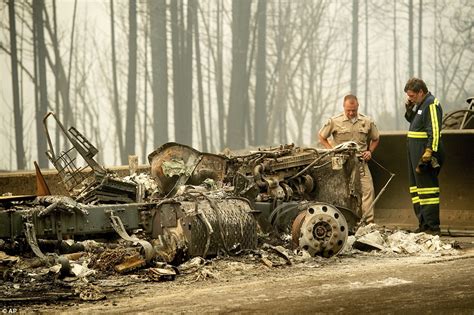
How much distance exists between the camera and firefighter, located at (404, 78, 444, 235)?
1305cm

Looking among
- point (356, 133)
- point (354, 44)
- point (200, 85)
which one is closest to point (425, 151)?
point (356, 133)

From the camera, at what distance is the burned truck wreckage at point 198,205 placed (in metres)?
10.1

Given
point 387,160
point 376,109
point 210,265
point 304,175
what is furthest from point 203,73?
point 210,265

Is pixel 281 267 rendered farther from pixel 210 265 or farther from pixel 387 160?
pixel 387 160

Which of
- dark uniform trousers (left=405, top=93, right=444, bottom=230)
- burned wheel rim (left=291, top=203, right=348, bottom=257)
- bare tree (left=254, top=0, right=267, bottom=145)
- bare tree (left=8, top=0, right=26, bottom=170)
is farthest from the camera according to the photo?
bare tree (left=254, top=0, right=267, bottom=145)

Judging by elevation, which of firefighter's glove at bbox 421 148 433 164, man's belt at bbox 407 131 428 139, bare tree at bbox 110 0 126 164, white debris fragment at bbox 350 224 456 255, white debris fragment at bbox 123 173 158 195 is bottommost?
white debris fragment at bbox 350 224 456 255

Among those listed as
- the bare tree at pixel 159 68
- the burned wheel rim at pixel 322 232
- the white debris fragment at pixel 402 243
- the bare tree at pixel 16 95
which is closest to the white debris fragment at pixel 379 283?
the burned wheel rim at pixel 322 232

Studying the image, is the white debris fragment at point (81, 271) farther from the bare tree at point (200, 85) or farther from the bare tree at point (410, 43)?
the bare tree at point (410, 43)

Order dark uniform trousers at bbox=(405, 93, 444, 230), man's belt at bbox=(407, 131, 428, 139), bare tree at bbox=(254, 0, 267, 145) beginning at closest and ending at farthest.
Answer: dark uniform trousers at bbox=(405, 93, 444, 230) < man's belt at bbox=(407, 131, 428, 139) < bare tree at bbox=(254, 0, 267, 145)

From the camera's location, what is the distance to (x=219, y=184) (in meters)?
12.1

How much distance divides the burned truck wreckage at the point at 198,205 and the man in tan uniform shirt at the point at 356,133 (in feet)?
4.83

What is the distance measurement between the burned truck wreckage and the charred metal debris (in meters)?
0.01

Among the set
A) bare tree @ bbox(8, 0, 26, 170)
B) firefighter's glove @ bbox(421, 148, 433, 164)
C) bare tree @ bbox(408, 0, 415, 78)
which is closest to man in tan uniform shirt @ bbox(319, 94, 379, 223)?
firefighter's glove @ bbox(421, 148, 433, 164)

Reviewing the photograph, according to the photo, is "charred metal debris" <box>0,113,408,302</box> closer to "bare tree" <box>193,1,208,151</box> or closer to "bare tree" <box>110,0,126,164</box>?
"bare tree" <box>110,0,126,164</box>
